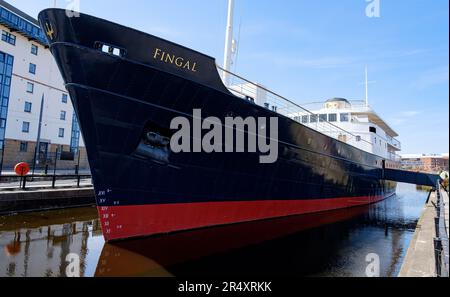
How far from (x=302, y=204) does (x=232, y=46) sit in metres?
6.27

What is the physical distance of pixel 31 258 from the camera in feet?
18.6

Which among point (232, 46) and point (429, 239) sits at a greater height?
point (232, 46)

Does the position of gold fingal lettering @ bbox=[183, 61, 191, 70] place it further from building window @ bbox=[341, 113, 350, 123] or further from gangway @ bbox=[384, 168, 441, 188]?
gangway @ bbox=[384, 168, 441, 188]

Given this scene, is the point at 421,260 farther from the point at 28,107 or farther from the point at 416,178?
the point at 28,107

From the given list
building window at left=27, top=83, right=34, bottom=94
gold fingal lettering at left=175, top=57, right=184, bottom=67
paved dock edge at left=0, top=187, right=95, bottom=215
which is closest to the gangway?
gold fingal lettering at left=175, top=57, right=184, bottom=67

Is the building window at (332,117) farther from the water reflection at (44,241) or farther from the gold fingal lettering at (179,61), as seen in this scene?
the water reflection at (44,241)

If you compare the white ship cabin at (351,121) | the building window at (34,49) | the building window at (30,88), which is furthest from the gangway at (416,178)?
the building window at (34,49)

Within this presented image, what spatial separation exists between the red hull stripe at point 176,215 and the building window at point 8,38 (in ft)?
94.3

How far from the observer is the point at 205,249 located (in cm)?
655

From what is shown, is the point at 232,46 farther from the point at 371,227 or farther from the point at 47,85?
the point at 47,85

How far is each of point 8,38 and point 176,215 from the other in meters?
29.5

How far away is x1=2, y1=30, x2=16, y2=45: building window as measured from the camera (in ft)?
87.1

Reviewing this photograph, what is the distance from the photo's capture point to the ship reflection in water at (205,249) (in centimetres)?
539
